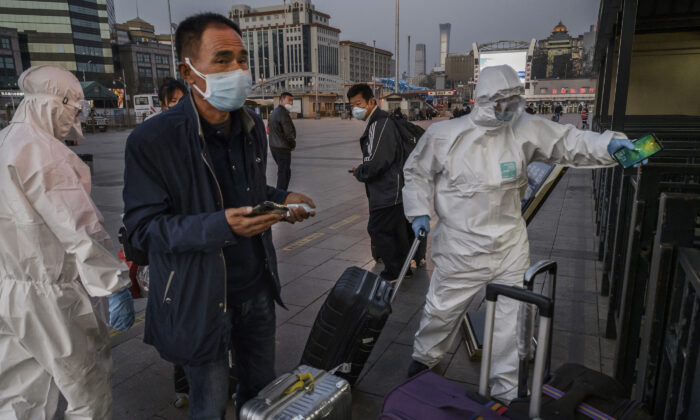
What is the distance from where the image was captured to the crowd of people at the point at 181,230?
1.73 metres

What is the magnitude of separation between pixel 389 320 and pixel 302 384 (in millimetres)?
2252

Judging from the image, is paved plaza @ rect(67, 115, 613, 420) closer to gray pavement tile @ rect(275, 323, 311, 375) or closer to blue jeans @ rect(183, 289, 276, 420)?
gray pavement tile @ rect(275, 323, 311, 375)

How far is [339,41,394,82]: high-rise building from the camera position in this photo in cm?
15275

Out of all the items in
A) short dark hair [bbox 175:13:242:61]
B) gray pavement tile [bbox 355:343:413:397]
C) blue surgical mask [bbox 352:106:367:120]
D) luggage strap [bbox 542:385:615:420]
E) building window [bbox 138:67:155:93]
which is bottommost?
gray pavement tile [bbox 355:343:413:397]

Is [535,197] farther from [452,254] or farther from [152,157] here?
[152,157]

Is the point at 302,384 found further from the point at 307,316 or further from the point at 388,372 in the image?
the point at 307,316

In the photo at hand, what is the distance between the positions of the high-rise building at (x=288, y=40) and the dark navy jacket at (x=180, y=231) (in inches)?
5295

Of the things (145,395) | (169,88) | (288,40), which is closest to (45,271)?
(145,395)

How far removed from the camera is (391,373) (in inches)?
126

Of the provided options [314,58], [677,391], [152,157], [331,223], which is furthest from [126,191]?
[314,58]

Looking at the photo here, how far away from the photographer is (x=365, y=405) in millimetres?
2846

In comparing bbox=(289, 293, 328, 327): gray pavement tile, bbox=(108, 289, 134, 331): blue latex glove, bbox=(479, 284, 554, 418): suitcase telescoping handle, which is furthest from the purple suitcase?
bbox=(289, 293, 328, 327): gray pavement tile

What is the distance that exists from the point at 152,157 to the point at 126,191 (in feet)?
0.53

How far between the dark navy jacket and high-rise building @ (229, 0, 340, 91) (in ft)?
441
